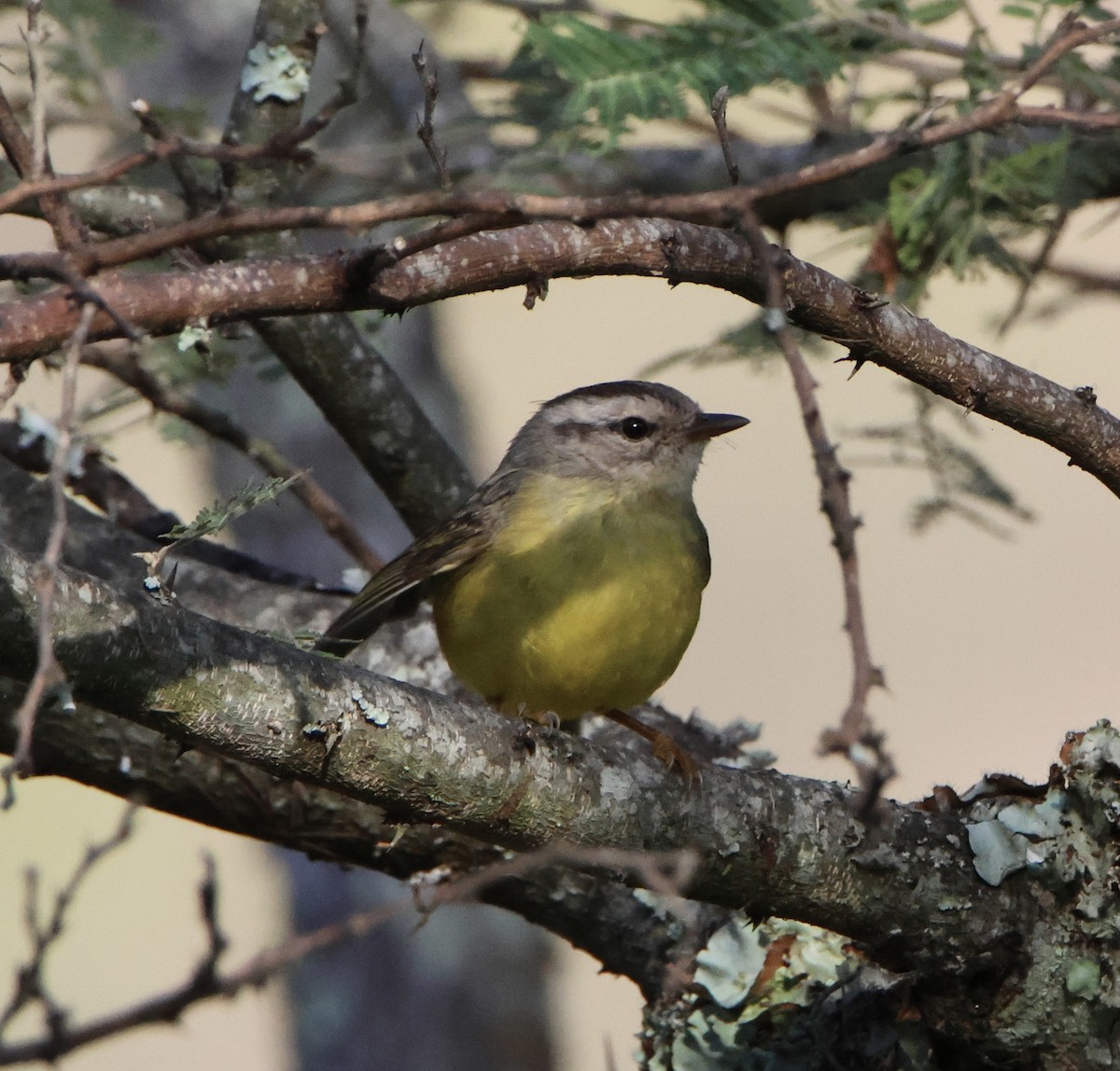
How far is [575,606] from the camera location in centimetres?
470

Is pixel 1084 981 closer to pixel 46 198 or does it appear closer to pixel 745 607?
pixel 46 198

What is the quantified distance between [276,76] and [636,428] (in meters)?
1.64

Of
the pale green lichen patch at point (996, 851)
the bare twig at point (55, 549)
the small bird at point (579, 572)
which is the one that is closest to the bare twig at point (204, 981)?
the bare twig at point (55, 549)

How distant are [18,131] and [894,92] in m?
3.13

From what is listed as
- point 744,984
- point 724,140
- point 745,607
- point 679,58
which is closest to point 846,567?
point 724,140

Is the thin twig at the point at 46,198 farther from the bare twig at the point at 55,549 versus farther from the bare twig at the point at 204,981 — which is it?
the bare twig at the point at 204,981

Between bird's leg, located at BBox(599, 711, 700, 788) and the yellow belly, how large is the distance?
5.3 inches

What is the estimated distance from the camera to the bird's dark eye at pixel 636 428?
5465mm

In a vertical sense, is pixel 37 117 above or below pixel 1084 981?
above

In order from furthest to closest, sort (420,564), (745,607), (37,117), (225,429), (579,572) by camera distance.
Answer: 1. (745,607)
2. (225,429)
3. (420,564)
4. (579,572)
5. (37,117)

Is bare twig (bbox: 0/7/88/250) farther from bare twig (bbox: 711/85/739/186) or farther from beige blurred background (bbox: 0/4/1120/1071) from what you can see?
beige blurred background (bbox: 0/4/1120/1071)

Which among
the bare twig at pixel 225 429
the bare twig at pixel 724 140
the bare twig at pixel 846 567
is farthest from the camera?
the bare twig at pixel 225 429

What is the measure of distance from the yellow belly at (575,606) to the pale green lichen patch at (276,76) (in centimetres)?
150

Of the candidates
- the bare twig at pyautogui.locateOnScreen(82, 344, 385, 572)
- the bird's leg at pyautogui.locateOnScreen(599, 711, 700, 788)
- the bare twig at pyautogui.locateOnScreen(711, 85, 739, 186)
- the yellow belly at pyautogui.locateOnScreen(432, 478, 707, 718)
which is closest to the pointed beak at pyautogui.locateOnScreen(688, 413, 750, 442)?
the yellow belly at pyautogui.locateOnScreen(432, 478, 707, 718)
